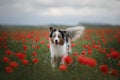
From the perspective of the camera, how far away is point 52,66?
224cm

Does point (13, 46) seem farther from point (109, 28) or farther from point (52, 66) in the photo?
point (109, 28)

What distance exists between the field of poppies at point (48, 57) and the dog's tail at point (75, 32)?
0.07 m

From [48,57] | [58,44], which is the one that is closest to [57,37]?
[58,44]

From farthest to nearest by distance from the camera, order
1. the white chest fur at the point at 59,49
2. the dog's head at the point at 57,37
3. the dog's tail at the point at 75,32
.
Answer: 1. the dog's tail at the point at 75,32
2. the white chest fur at the point at 59,49
3. the dog's head at the point at 57,37

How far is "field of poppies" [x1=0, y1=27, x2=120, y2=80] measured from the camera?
1839 millimetres

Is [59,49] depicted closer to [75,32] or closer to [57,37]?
[57,37]

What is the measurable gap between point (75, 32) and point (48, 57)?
48 centimetres

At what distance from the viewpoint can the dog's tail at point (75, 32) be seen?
2783 mm

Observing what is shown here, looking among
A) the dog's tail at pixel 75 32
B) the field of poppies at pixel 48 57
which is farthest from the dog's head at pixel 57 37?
the dog's tail at pixel 75 32

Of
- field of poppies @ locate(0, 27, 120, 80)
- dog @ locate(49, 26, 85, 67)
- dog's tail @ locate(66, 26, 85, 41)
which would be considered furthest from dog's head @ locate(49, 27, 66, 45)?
dog's tail @ locate(66, 26, 85, 41)

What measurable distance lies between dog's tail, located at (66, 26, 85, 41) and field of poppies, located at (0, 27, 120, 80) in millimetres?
74

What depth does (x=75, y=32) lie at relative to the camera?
2840mm

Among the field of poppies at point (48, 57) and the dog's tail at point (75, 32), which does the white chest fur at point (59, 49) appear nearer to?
the field of poppies at point (48, 57)

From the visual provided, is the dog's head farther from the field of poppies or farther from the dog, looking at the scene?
the field of poppies
